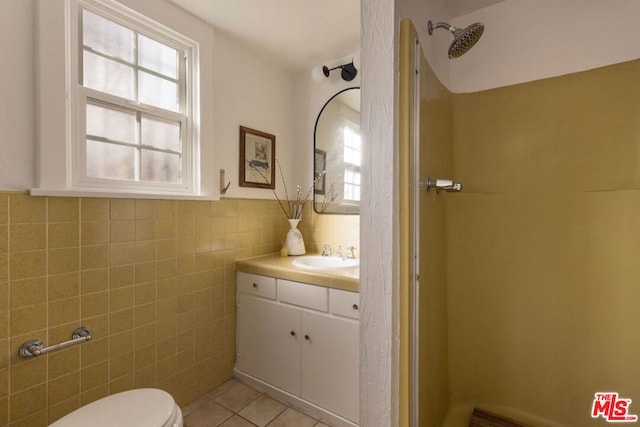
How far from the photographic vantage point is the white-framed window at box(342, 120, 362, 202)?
6.76 ft

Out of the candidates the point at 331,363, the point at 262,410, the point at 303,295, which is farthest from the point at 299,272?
the point at 262,410

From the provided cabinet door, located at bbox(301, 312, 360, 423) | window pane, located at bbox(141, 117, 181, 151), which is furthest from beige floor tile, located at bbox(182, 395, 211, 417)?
window pane, located at bbox(141, 117, 181, 151)

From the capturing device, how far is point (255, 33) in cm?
186

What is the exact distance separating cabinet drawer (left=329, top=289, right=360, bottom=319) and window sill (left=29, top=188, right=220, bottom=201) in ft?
3.15

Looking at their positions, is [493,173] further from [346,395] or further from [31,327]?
[31,327]

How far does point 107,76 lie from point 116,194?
60 centimetres

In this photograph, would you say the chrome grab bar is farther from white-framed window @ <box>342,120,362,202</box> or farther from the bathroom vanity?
white-framed window @ <box>342,120,362,202</box>

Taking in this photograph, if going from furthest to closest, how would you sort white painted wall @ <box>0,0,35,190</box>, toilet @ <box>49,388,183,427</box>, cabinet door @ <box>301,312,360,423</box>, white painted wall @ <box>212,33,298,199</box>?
white painted wall @ <box>212,33,298,199</box> → cabinet door @ <box>301,312,360,423</box> → white painted wall @ <box>0,0,35,190</box> → toilet @ <box>49,388,183,427</box>

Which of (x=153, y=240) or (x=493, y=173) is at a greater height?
(x=493, y=173)

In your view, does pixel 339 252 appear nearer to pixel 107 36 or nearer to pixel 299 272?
pixel 299 272

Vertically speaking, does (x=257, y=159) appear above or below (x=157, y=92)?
below

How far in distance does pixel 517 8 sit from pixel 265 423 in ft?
8.40

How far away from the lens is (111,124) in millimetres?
1437

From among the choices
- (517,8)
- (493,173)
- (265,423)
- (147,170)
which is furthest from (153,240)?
(517,8)
